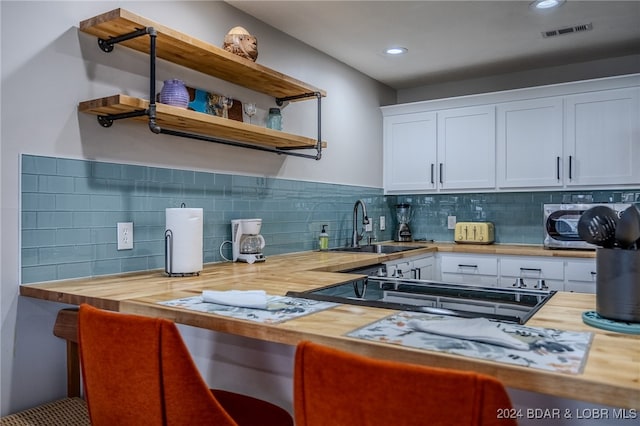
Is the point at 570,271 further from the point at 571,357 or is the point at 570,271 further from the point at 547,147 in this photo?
the point at 571,357

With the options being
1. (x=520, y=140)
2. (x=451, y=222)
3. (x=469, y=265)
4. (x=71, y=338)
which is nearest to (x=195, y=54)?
(x=71, y=338)

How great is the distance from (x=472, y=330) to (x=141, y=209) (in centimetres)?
166

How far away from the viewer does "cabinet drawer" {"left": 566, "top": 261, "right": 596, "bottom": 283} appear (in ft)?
10.4

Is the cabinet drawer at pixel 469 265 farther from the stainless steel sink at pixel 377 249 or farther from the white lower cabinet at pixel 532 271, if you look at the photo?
the stainless steel sink at pixel 377 249

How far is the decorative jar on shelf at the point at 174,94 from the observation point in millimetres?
2104

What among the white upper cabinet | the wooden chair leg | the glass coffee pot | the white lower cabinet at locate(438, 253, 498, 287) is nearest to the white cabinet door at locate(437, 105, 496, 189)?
the white upper cabinet

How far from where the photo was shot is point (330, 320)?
118cm

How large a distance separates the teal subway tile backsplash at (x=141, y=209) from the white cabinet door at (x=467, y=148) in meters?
0.62

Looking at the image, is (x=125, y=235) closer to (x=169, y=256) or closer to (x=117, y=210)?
(x=117, y=210)

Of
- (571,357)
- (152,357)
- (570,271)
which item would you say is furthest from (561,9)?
(152,357)

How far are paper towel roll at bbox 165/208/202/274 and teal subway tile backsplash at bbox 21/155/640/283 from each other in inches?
9.0

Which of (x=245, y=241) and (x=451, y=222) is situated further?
(x=451, y=222)

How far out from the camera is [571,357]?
87cm

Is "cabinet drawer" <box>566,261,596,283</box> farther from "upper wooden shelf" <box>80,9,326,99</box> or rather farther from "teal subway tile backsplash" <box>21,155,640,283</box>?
"upper wooden shelf" <box>80,9,326,99</box>
